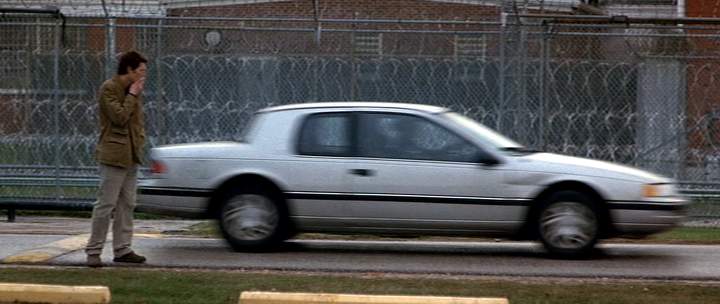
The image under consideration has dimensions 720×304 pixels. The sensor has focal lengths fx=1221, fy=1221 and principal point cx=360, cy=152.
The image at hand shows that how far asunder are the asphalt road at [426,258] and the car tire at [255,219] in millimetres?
124

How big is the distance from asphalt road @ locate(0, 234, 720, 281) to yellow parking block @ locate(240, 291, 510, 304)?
7.02 feet

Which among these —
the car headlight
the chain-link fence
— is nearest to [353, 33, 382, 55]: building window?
the chain-link fence

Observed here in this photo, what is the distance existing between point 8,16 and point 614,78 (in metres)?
8.47

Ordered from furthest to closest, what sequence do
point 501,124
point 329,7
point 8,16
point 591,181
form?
point 329,7, point 8,16, point 501,124, point 591,181

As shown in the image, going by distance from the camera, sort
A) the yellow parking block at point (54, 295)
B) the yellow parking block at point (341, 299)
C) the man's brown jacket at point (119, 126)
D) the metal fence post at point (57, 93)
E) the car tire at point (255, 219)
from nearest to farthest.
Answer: the yellow parking block at point (341, 299) → the yellow parking block at point (54, 295) → the man's brown jacket at point (119, 126) → the car tire at point (255, 219) → the metal fence post at point (57, 93)

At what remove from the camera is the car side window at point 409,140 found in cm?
1095

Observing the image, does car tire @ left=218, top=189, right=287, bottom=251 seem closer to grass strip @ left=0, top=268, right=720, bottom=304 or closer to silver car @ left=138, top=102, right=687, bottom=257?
silver car @ left=138, top=102, right=687, bottom=257

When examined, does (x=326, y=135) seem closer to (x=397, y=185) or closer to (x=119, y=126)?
(x=397, y=185)

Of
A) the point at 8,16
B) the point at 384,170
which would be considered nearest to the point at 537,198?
the point at 384,170

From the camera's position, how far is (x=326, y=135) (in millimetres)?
11258

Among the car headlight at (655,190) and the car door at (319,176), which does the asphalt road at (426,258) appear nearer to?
the car door at (319,176)

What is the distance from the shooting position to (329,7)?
25.0 meters

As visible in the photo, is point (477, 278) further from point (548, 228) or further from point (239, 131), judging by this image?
point (239, 131)

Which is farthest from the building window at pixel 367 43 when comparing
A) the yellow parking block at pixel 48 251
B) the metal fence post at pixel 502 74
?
the yellow parking block at pixel 48 251
